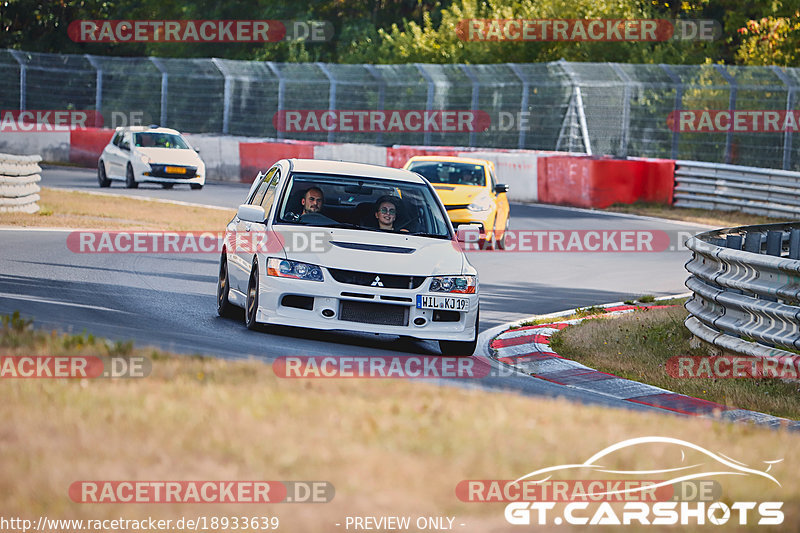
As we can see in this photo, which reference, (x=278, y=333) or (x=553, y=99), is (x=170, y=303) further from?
(x=553, y=99)

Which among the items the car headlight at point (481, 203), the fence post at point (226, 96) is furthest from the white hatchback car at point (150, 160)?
the car headlight at point (481, 203)

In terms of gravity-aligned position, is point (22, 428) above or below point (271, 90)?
below

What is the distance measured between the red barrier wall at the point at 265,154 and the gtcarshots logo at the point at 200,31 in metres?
21.2

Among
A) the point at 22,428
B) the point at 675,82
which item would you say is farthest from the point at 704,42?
the point at 22,428

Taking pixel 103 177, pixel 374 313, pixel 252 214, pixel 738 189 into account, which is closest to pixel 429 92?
pixel 103 177

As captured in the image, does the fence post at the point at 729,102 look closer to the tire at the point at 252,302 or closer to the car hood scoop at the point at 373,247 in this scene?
the car hood scoop at the point at 373,247

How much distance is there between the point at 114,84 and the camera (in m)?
38.4

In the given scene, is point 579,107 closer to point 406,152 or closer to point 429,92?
point 429,92

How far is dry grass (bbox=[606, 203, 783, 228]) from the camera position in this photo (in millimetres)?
26766

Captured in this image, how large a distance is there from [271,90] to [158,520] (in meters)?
34.7

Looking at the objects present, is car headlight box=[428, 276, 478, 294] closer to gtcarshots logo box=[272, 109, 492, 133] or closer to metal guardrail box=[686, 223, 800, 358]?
metal guardrail box=[686, 223, 800, 358]

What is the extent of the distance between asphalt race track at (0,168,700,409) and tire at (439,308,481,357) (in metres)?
0.21

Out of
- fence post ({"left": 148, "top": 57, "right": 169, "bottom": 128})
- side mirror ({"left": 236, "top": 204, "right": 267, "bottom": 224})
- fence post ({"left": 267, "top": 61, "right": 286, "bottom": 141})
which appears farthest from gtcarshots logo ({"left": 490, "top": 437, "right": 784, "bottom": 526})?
fence post ({"left": 148, "top": 57, "right": 169, "bottom": 128})
